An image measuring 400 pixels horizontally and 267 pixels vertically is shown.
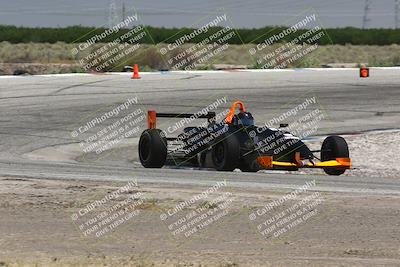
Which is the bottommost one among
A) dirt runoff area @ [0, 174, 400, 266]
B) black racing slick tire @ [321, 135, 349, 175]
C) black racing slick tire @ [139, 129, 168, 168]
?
dirt runoff area @ [0, 174, 400, 266]

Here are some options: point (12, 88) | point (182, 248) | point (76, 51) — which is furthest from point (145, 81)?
point (76, 51)

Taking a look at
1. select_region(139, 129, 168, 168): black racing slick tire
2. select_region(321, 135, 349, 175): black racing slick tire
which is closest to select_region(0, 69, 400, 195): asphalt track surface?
select_region(139, 129, 168, 168): black racing slick tire

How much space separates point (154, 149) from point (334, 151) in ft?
9.36

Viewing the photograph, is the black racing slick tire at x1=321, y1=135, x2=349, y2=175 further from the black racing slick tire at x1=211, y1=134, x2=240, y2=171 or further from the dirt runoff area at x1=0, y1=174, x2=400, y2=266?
the dirt runoff area at x1=0, y1=174, x2=400, y2=266

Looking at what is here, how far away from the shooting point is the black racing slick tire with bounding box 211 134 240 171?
15273mm

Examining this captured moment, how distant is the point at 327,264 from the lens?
8539mm

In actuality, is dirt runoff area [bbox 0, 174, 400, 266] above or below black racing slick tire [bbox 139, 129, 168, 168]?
below

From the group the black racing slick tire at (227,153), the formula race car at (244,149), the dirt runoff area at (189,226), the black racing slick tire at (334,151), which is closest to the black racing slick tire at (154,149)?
the formula race car at (244,149)

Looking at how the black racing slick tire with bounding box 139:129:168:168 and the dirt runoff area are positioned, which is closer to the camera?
the dirt runoff area

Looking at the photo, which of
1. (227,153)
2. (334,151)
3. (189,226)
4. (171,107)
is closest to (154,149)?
(227,153)

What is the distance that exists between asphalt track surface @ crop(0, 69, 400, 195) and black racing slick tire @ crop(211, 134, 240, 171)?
36 cm

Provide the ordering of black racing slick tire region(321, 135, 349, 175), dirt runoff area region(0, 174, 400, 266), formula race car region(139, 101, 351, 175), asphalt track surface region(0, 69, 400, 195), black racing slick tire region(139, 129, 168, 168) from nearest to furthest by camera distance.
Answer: dirt runoff area region(0, 174, 400, 266) < asphalt track surface region(0, 69, 400, 195) < formula race car region(139, 101, 351, 175) < black racing slick tire region(321, 135, 349, 175) < black racing slick tire region(139, 129, 168, 168)

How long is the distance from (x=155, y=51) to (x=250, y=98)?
2097cm

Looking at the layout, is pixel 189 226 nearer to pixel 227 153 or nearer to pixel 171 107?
pixel 227 153
